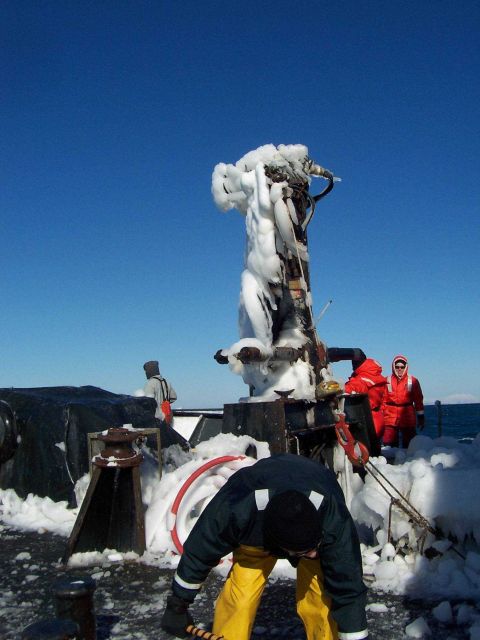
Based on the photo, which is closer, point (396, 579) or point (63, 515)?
point (396, 579)

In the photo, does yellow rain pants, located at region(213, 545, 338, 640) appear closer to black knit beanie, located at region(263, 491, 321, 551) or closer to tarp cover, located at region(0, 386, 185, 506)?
black knit beanie, located at region(263, 491, 321, 551)

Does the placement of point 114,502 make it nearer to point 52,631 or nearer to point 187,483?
point 187,483

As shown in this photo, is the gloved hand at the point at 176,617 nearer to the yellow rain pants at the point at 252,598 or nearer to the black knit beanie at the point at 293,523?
the yellow rain pants at the point at 252,598

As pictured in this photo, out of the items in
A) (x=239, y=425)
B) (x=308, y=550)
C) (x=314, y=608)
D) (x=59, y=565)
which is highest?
(x=239, y=425)

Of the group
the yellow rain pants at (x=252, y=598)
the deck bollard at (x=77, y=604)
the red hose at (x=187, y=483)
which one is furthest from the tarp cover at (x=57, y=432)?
the yellow rain pants at (x=252, y=598)

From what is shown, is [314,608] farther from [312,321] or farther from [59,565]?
[312,321]

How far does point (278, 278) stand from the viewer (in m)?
7.16

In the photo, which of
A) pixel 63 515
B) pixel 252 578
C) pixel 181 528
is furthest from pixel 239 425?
pixel 252 578

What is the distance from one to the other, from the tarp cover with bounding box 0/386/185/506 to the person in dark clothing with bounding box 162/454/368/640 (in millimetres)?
4069

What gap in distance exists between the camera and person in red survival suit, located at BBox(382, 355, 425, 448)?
954 cm

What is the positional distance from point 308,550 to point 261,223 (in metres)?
5.06

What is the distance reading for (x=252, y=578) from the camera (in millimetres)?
3227

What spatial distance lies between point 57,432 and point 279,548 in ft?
16.1

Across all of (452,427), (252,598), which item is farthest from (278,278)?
(452,427)
